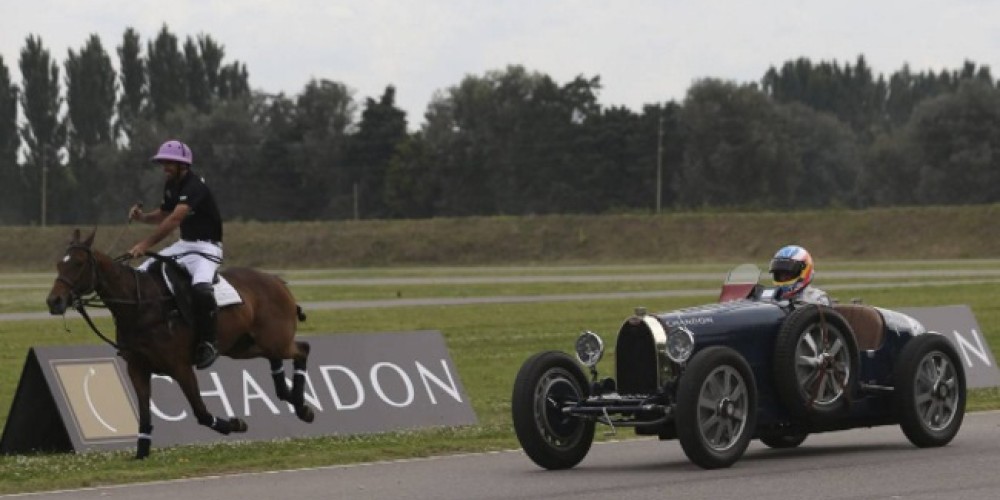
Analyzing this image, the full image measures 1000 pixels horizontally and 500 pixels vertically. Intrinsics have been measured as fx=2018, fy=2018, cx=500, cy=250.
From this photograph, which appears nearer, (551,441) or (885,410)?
(551,441)

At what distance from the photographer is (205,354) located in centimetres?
1516

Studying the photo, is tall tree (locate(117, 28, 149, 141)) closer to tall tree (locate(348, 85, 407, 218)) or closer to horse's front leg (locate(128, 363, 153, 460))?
tall tree (locate(348, 85, 407, 218))

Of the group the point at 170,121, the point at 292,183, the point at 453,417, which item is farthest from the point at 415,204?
the point at 453,417

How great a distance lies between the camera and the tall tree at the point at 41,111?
379 ft

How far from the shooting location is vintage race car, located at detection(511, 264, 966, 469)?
43.1 ft

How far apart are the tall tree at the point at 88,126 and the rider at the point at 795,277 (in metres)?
104

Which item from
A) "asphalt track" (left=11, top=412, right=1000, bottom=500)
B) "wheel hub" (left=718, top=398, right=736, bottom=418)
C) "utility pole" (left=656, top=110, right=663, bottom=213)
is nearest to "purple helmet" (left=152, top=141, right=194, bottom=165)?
"asphalt track" (left=11, top=412, right=1000, bottom=500)

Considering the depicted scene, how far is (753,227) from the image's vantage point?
282ft

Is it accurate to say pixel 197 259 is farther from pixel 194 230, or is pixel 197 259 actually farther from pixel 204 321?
pixel 204 321

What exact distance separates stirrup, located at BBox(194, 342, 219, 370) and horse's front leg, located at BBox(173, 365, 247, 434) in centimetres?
13

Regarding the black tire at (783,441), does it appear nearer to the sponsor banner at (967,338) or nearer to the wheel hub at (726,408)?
the wheel hub at (726,408)

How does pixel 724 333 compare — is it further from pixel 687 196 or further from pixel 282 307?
pixel 687 196

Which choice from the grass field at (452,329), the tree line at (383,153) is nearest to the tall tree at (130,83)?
the tree line at (383,153)

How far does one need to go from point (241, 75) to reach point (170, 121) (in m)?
12.0
